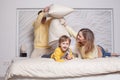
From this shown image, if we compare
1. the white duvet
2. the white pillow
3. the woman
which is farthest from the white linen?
the white duvet

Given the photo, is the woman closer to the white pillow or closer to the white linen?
the white linen

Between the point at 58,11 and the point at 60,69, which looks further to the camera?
the point at 58,11

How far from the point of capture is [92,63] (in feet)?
5.30

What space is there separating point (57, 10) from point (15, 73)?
1.06 m

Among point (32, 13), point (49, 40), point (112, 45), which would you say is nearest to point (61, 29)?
point (49, 40)

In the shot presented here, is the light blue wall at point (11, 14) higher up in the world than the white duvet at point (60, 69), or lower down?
higher up

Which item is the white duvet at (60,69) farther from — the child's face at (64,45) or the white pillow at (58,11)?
the white pillow at (58,11)

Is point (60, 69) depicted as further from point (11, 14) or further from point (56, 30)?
point (11, 14)

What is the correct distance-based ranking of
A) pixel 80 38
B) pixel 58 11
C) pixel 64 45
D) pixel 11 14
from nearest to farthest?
pixel 64 45 < pixel 80 38 < pixel 58 11 < pixel 11 14

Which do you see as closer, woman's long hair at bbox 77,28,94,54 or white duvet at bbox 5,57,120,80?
white duvet at bbox 5,57,120,80

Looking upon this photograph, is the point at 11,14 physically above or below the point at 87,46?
above

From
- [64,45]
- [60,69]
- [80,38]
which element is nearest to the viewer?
[60,69]

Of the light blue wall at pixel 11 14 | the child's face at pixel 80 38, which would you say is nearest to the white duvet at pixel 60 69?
the child's face at pixel 80 38

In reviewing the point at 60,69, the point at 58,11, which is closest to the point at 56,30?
the point at 58,11
